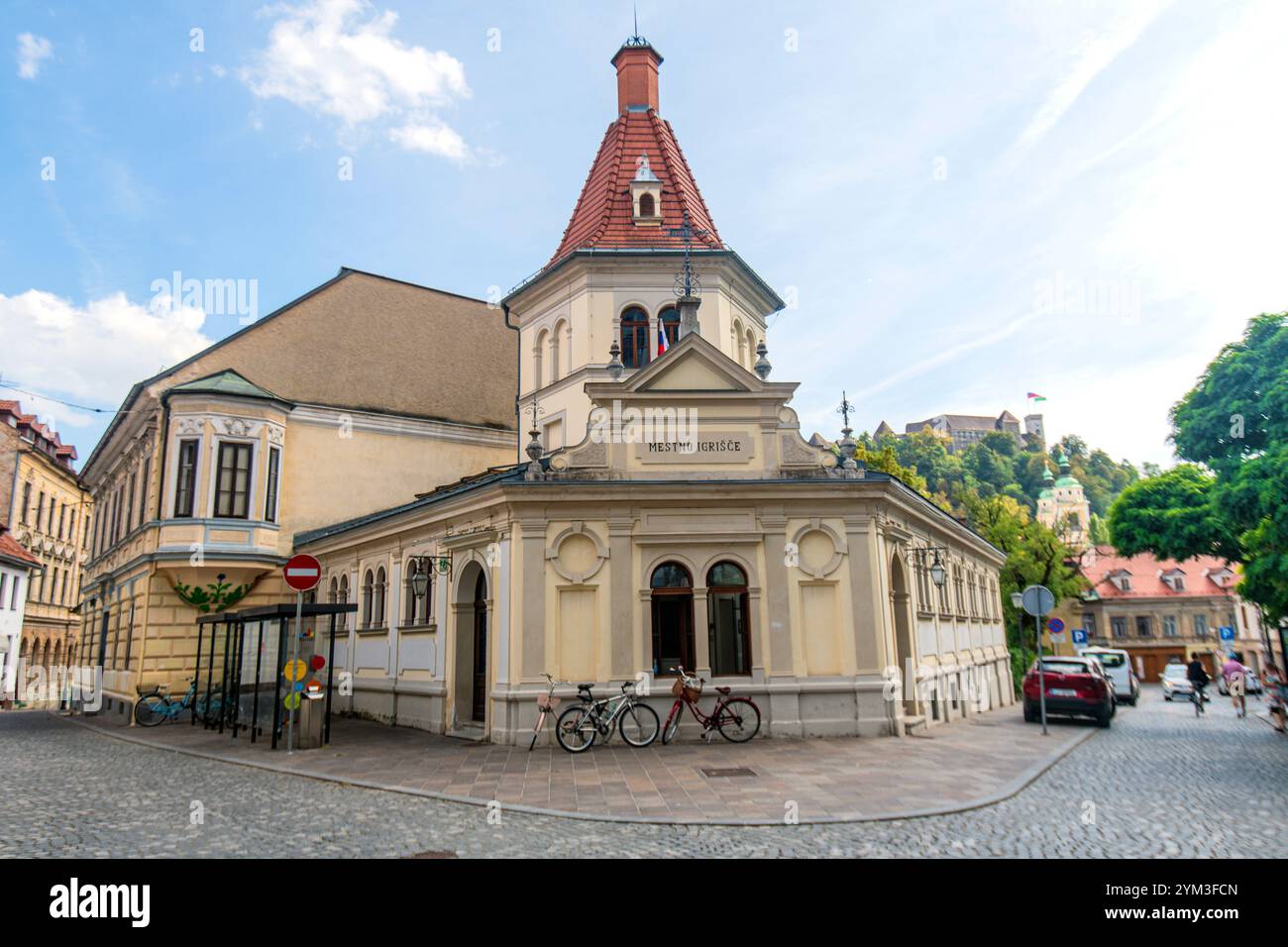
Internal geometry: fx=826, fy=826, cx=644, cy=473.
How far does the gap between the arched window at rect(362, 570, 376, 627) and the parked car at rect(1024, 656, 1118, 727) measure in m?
17.2

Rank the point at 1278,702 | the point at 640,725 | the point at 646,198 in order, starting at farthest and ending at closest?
the point at 646,198 → the point at 1278,702 → the point at 640,725

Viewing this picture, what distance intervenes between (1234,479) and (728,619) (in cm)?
1230

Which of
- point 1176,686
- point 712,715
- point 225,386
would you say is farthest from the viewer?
point 1176,686

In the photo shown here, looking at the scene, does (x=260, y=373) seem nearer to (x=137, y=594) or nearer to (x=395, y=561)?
(x=137, y=594)

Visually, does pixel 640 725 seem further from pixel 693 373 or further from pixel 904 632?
pixel 904 632

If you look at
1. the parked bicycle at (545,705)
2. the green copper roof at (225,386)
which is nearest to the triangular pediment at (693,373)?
the parked bicycle at (545,705)

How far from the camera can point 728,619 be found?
645 inches

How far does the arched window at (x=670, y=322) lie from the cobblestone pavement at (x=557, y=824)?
13278 millimetres

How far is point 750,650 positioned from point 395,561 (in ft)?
31.4

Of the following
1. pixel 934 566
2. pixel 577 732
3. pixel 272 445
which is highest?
pixel 272 445

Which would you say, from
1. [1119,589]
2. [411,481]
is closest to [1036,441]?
[1119,589]

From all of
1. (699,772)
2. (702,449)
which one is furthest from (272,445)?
(699,772)

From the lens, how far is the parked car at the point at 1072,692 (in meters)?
20.7

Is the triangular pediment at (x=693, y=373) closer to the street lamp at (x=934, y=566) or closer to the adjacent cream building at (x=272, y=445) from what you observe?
the street lamp at (x=934, y=566)
